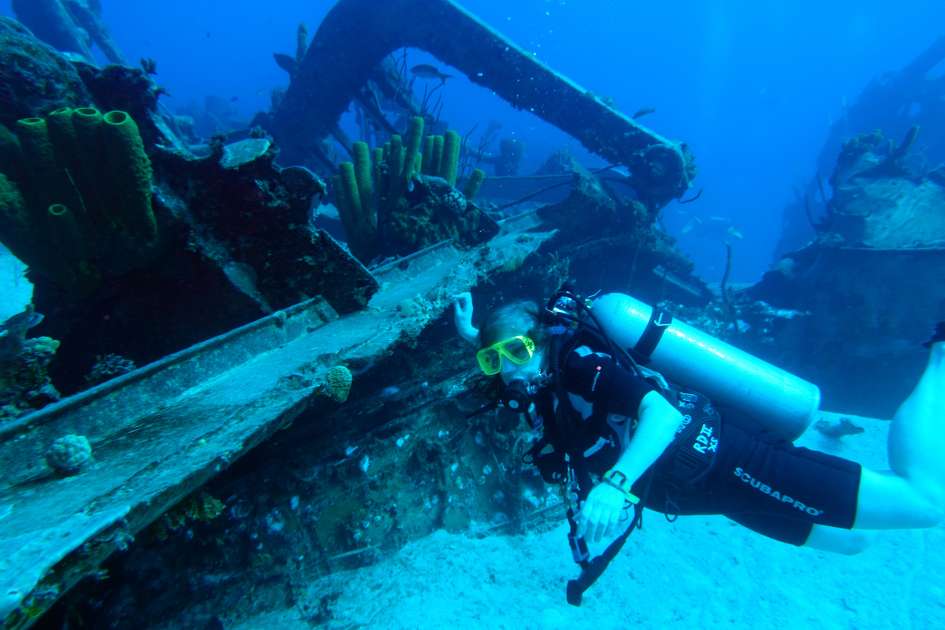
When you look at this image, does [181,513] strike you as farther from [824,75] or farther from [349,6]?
[824,75]

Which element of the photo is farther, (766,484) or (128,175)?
(766,484)

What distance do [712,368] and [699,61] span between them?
143 m

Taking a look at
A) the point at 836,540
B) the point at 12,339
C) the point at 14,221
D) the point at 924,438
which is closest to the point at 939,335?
the point at 924,438

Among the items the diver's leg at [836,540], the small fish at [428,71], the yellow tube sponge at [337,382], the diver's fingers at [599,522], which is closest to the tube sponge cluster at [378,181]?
the yellow tube sponge at [337,382]

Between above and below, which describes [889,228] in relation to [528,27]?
below

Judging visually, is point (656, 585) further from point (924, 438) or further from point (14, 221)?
point (14, 221)

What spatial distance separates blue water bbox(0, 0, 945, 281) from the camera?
73.9 metres

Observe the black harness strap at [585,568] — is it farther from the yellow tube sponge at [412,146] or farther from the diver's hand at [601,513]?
the yellow tube sponge at [412,146]

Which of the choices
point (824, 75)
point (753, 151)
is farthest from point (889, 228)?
point (824, 75)

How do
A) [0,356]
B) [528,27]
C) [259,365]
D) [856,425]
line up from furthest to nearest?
[528,27], [856,425], [259,365], [0,356]

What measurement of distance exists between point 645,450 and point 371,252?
4.30 meters

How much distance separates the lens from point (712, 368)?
3.70 m

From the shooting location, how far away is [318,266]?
3.43 meters

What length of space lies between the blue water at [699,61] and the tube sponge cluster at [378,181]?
179ft
